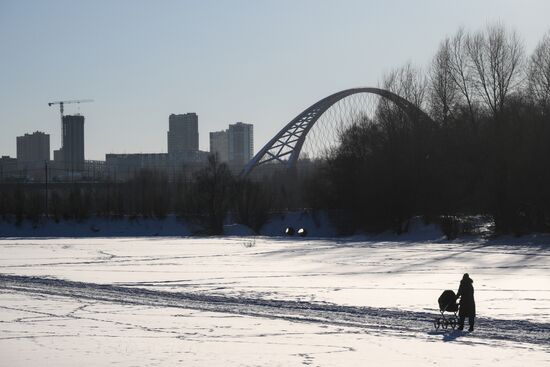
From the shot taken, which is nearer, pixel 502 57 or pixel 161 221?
pixel 502 57

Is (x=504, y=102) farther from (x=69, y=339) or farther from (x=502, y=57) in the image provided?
(x=69, y=339)

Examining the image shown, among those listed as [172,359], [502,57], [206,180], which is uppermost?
[502,57]

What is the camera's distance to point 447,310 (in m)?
17.8

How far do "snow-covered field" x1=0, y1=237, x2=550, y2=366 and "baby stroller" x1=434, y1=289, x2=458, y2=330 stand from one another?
0.23 metres

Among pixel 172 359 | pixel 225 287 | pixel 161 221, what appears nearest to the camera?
pixel 172 359

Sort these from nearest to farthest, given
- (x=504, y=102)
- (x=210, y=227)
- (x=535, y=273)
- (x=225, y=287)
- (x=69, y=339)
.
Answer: (x=69, y=339) → (x=225, y=287) → (x=535, y=273) → (x=504, y=102) → (x=210, y=227)

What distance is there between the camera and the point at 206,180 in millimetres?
73500

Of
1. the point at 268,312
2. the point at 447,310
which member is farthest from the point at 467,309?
the point at 268,312

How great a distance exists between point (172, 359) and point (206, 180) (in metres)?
59.6

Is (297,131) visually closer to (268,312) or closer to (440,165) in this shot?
(440,165)

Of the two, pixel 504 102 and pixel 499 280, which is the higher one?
pixel 504 102

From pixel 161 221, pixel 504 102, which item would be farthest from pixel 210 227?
pixel 504 102

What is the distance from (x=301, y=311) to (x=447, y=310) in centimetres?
332

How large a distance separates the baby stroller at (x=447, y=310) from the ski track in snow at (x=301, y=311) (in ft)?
0.72
